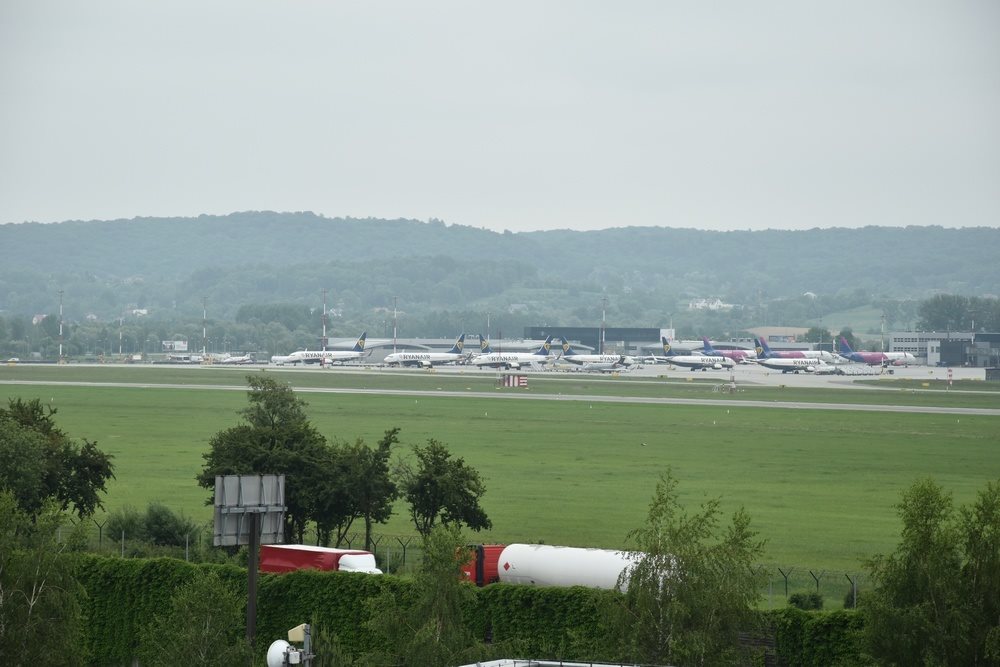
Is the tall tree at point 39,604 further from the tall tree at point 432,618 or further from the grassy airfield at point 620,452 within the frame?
→ the grassy airfield at point 620,452

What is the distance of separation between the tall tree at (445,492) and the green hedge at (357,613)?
14.0 metres

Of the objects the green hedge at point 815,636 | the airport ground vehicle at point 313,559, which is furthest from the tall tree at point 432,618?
the airport ground vehicle at point 313,559

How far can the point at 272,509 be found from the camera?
105ft

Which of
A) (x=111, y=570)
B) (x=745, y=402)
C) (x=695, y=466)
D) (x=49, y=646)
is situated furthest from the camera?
(x=745, y=402)

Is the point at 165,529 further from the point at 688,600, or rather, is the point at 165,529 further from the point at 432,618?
the point at 688,600

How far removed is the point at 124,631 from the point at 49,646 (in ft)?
32.6

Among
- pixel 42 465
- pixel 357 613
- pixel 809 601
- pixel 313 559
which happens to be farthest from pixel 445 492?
pixel 809 601

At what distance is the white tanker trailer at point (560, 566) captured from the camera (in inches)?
1638

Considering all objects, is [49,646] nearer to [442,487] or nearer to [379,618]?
[379,618]

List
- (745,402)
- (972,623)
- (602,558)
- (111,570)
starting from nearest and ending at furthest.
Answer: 1. (972,623)
2. (602,558)
3. (111,570)
4. (745,402)

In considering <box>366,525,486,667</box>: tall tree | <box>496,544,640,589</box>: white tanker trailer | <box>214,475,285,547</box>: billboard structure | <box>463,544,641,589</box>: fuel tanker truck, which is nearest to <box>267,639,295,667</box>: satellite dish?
<box>214,475,285,547</box>: billboard structure

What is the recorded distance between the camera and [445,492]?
56.4m

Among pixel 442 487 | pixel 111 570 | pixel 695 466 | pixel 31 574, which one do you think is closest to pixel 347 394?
pixel 695 466

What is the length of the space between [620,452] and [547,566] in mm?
51236
